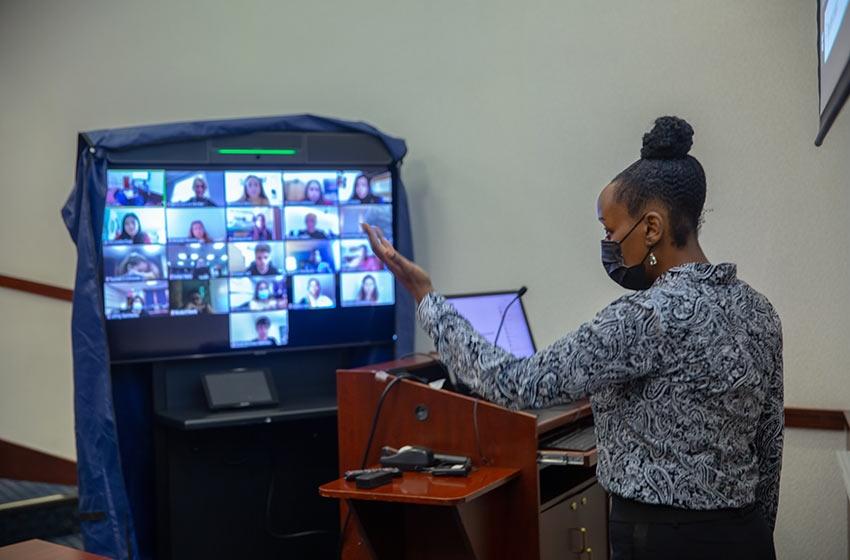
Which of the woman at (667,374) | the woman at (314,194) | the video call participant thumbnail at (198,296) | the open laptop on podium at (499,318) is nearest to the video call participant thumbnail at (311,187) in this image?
the woman at (314,194)

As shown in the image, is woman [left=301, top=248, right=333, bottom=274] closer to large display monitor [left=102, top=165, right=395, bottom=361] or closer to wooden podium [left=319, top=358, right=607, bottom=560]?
A: large display monitor [left=102, top=165, right=395, bottom=361]

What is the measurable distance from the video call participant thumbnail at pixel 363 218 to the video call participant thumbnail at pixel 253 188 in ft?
0.80

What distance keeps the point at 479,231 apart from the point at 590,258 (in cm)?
46

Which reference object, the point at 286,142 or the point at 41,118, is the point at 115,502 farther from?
the point at 41,118

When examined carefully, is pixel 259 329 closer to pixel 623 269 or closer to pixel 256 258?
pixel 256 258

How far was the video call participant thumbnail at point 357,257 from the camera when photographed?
3.54 metres

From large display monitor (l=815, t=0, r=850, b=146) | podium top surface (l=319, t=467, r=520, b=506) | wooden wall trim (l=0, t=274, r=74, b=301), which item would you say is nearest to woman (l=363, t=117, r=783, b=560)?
large display monitor (l=815, t=0, r=850, b=146)

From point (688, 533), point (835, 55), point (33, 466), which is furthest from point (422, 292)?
point (33, 466)

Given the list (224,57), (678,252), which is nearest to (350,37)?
(224,57)

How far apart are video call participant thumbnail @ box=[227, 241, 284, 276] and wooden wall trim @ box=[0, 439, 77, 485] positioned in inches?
71.3

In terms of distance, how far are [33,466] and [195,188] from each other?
7.11 feet

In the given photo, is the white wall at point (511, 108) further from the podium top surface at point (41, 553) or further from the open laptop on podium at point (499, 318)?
the podium top surface at point (41, 553)

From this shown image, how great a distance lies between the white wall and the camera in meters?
3.09

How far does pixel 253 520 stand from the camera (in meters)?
3.40
